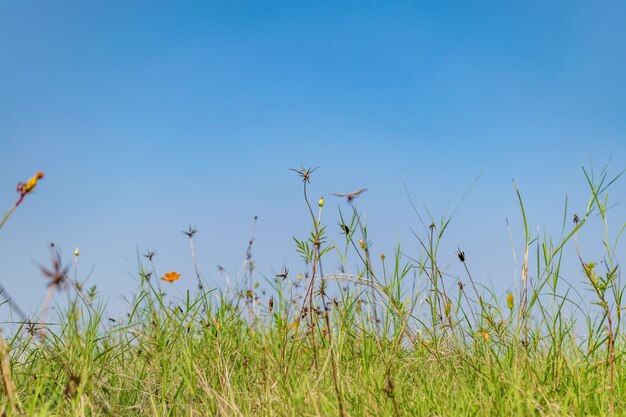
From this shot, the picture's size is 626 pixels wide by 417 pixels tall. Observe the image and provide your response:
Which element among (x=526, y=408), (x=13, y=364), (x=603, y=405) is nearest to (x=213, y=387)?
(x=13, y=364)

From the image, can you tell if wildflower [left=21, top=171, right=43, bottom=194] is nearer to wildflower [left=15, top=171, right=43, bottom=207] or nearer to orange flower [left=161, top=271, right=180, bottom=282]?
wildflower [left=15, top=171, right=43, bottom=207]

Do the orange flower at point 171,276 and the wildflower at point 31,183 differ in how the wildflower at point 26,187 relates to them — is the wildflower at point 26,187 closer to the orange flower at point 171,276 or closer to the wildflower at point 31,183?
the wildflower at point 31,183

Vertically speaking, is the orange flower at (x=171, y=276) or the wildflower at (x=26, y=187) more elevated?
the orange flower at (x=171, y=276)

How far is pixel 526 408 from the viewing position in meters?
2.39

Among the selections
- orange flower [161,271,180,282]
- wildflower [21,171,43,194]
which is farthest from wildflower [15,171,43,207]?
orange flower [161,271,180,282]

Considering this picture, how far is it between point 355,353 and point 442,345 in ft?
1.52

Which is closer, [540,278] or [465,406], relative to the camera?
[465,406]

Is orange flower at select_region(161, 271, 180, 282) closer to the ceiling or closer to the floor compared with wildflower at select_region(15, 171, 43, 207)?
closer to the ceiling

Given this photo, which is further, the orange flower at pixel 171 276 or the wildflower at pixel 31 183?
the orange flower at pixel 171 276

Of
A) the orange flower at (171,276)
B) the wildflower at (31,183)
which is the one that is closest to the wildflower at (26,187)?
the wildflower at (31,183)

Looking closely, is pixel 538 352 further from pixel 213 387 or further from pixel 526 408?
pixel 213 387

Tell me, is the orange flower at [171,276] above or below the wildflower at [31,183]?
above

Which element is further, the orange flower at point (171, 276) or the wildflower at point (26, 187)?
the orange flower at point (171, 276)

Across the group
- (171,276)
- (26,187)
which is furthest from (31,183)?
(171,276)
